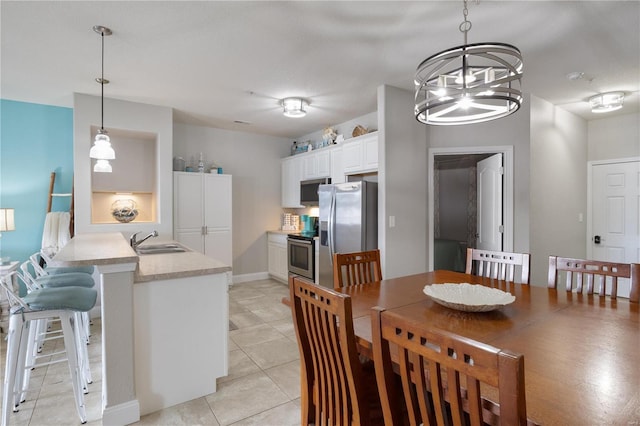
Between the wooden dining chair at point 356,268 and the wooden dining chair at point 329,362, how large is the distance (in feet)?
2.34

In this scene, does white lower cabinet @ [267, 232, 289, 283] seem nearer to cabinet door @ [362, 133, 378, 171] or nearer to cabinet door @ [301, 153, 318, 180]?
cabinet door @ [301, 153, 318, 180]

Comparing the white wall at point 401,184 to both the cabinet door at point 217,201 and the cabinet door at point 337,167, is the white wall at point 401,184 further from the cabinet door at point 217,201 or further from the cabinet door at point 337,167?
the cabinet door at point 217,201

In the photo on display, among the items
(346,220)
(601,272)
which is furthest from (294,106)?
(601,272)

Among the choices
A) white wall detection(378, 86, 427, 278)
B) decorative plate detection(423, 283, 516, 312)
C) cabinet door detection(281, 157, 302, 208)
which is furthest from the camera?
cabinet door detection(281, 157, 302, 208)

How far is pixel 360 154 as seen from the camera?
4.09m

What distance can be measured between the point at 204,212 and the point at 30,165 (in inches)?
81.1

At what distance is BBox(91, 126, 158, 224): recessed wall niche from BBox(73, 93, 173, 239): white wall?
0.61ft

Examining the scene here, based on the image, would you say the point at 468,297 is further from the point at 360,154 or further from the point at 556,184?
the point at 556,184

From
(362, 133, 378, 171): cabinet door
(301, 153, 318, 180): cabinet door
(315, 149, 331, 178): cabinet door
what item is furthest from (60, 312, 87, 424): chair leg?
(301, 153, 318, 180): cabinet door

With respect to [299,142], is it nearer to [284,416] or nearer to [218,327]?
[218,327]

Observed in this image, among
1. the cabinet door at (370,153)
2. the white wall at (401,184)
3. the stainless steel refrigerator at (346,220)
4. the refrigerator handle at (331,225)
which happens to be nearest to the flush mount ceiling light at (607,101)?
the white wall at (401,184)

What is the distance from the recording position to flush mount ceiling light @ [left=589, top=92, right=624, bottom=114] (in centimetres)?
355

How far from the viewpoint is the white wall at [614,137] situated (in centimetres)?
425

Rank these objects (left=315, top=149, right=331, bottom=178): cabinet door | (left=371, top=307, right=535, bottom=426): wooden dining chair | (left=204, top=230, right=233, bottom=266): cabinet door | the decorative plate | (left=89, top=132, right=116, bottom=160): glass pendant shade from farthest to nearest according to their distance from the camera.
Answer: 1. (left=204, top=230, right=233, bottom=266): cabinet door
2. (left=315, top=149, right=331, bottom=178): cabinet door
3. (left=89, top=132, right=116, bottom=160): glass pendant shade
4. the decorative plate
5. (left=371, top=307, right=535, bottom=426): wooden dining chair
